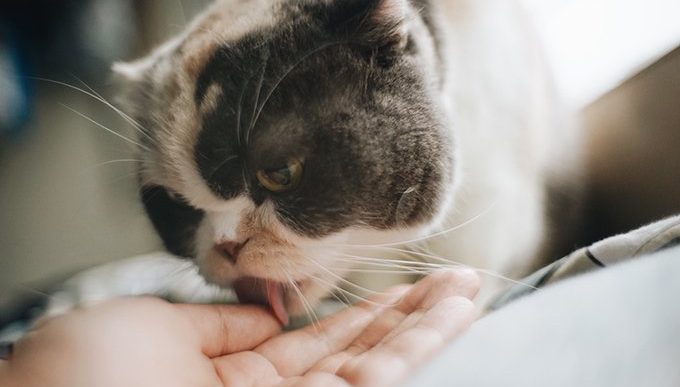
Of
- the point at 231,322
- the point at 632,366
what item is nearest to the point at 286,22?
the point at 231,322

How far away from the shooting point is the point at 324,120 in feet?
1.37

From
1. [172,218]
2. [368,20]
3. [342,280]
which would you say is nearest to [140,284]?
[172,218]

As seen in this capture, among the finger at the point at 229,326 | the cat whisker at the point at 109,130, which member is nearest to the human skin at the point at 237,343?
the finger at the point at 229,326

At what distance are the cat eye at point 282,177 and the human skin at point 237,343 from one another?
10 cm

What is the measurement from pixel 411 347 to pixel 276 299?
0.38 ft

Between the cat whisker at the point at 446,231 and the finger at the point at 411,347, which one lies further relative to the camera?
the cat whisker at the point at 446,231

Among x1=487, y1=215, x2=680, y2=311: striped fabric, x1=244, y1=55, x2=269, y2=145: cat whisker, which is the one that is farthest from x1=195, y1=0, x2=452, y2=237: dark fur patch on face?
x1=487, y1=215, x2=680, y2=311: striped fabric

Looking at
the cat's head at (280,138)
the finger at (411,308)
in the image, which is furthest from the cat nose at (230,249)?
the finger at (411,308)

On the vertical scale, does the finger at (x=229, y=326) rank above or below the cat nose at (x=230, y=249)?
below

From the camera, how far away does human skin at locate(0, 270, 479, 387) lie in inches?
12.8

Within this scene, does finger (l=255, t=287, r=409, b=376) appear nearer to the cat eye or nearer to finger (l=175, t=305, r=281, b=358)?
finger (l=175, t=305, r=281, b=358)

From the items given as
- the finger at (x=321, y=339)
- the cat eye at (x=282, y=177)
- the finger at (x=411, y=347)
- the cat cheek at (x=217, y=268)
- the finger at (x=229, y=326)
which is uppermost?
the cat eye at (x=282, y=177)

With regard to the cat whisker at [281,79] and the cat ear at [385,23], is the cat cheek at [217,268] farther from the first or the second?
the cat ear at [385,23]

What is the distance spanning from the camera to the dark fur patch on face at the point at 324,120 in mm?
401
